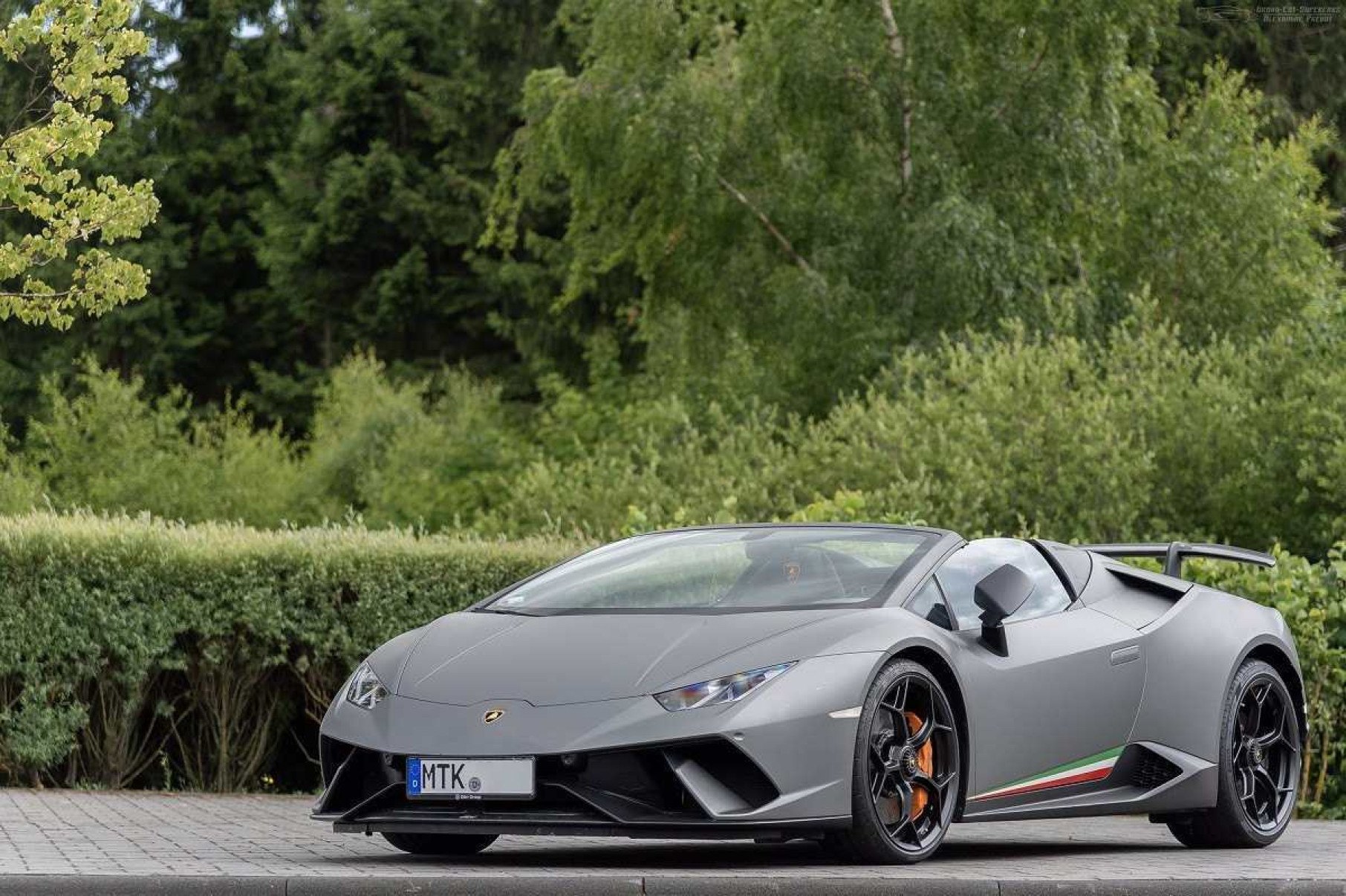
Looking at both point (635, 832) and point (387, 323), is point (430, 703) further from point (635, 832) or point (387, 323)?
point (387, 323)

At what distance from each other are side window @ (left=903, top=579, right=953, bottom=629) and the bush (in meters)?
4.99

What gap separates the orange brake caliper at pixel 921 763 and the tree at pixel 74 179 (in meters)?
8.58

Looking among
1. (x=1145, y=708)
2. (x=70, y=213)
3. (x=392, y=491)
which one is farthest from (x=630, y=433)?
(x=1145, y=708)

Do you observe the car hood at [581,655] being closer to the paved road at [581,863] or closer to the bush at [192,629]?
the paved road at [581,863]

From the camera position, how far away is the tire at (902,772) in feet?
23.3

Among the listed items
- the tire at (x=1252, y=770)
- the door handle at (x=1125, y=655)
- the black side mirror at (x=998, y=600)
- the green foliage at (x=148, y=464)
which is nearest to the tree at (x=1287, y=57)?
the green foliage at (x=148, y=464)

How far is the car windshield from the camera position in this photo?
776 centimetres

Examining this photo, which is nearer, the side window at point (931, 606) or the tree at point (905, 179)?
the side window at point (931, 606)

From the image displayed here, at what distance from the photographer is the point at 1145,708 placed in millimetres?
8336

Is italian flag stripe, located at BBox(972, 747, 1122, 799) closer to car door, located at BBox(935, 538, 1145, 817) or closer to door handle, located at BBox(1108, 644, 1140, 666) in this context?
car door, located at BBox(935, 538, 1145, 817)

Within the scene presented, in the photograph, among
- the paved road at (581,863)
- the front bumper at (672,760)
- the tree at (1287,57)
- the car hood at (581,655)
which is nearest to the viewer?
the paved road at (581,863)

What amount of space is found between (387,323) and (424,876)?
40591 millimetres

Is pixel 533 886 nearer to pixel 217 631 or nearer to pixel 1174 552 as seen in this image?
pixel 1174 552

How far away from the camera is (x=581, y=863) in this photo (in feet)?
24.8
